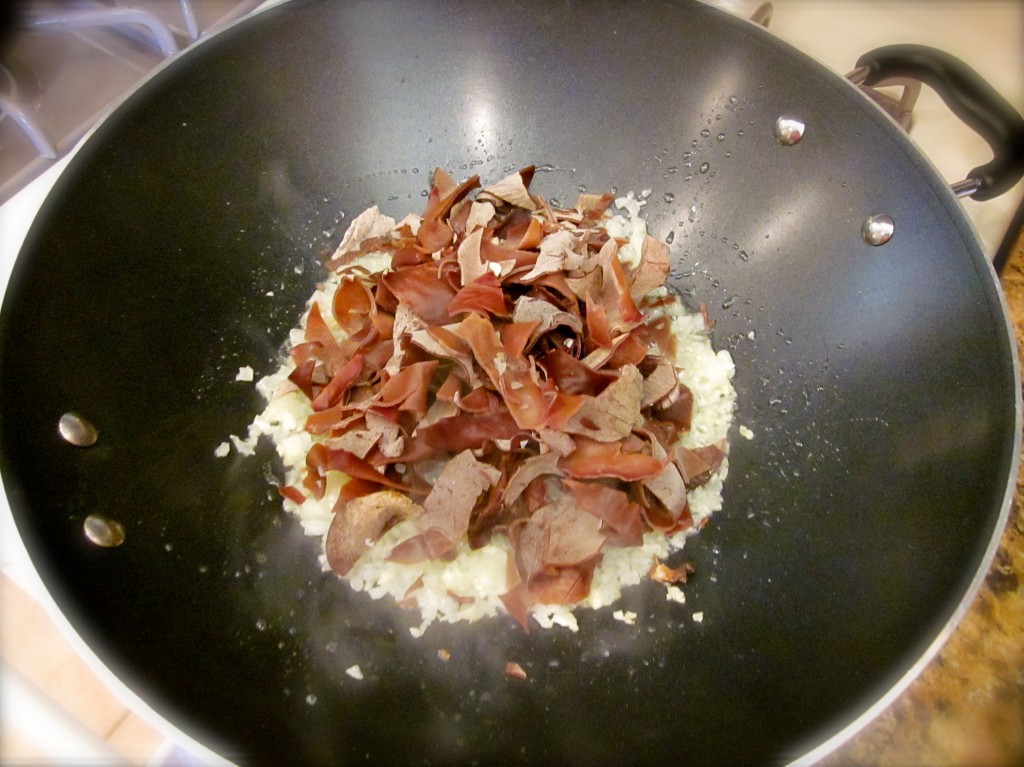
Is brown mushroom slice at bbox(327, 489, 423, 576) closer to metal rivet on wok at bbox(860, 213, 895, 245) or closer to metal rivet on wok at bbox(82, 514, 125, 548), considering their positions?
metal rivet on wok at bbox(82, 514, 125, 548)

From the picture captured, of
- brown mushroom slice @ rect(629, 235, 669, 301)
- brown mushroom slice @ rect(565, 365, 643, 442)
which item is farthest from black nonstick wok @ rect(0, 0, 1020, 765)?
brown mushroom slice @ rect(565, 365, 643, 442)

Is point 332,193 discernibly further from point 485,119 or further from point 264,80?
point 485,119

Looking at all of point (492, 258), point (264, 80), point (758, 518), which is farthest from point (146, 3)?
point (758, 518)

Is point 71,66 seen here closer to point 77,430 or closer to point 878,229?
point 77,430

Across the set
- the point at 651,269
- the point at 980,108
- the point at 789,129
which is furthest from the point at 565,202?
the point at 980,108

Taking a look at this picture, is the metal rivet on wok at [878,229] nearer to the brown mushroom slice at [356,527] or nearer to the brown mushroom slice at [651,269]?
the brown mushroom slice at [651,269]

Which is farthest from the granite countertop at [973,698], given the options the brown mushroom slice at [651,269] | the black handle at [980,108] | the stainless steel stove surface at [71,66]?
the stainless steel stove surface at [71,66]
